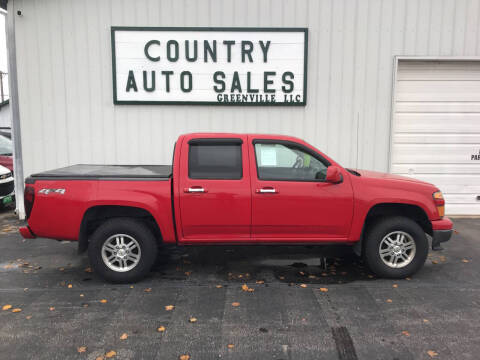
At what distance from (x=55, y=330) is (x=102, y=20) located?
663cm

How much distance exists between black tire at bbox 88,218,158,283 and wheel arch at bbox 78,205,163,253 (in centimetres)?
9

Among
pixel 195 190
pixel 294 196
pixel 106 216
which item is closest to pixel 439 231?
pixel 294 196

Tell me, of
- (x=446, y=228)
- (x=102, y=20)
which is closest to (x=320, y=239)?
(x=446, y=228)

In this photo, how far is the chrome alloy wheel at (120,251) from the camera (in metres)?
4.79

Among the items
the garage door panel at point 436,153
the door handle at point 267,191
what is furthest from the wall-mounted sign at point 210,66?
the door handle at point 267,191

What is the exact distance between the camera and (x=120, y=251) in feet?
15.8

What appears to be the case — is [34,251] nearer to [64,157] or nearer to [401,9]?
[64,157]

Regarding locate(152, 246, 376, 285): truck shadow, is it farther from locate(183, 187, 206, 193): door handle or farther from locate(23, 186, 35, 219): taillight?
locate(23, 186, 35, 219): taillight

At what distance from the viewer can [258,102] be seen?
829cm

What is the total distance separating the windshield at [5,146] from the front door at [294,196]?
8346mm

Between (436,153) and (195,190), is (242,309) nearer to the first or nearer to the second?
(195,190)

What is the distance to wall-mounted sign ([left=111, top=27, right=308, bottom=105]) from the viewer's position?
26.7 ft

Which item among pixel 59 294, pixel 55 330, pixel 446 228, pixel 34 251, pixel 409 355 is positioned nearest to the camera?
pixel 409 355

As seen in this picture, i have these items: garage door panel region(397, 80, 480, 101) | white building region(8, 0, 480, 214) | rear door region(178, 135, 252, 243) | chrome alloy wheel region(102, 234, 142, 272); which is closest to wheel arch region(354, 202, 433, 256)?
rear door region(178, 135, 252, 243)
